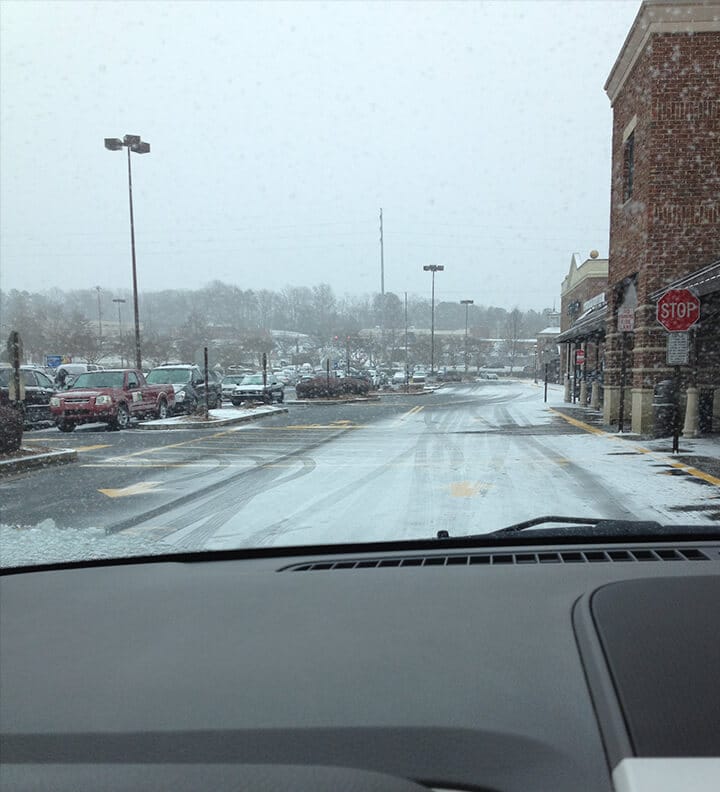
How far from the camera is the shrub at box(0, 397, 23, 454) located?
11422 millimetres

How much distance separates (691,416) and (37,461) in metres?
12.7

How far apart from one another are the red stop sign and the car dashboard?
10.5 metres

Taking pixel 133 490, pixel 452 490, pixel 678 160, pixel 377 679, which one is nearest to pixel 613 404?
pixel 678 160

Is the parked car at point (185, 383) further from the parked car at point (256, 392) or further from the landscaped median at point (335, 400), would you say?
the landscaped median at point (335, 400)

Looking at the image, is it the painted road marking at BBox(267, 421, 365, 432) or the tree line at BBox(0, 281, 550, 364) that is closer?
the painted road marking at BBox(267, 421, 365, 432)

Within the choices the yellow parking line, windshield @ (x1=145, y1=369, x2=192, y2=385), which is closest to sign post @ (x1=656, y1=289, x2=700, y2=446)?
the yellow parking line

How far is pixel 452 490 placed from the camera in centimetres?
834

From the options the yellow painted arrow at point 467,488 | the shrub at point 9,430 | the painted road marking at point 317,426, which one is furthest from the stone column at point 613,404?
the shrub at point 9,430

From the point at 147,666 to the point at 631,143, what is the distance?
1899 cm

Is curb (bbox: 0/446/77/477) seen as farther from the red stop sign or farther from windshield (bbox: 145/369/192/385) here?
windshield (bbox: 145/369/192/385)

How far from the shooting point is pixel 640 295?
16.1 metres

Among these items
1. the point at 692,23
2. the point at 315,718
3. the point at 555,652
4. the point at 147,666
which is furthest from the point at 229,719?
the point at 692,23

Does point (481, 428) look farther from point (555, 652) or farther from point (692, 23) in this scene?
point (555, 652)

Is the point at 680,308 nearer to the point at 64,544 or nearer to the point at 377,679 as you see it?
the point at 64,544
